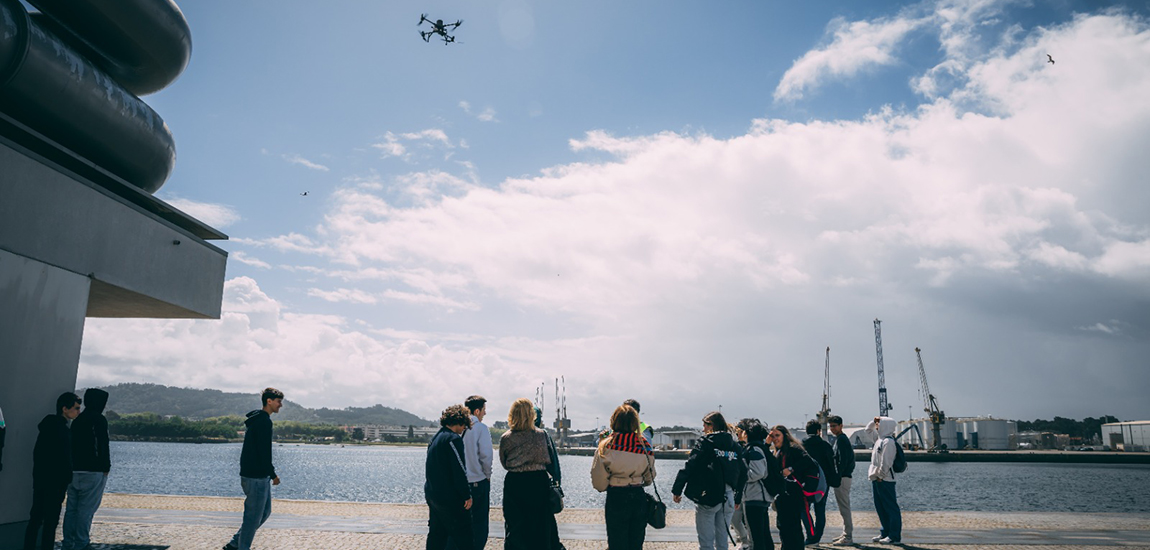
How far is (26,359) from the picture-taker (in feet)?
27.1

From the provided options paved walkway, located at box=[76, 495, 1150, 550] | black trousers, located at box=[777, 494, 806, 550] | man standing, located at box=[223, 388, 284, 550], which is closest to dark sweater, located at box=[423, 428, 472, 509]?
man standing, located at box=[223, 388, 284, 550]

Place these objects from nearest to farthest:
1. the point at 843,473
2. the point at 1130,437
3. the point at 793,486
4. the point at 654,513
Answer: the point at 654,513
the point at 793,486
the point at 843,473
the point at 1130,437

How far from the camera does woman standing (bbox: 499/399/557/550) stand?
21.9 feet

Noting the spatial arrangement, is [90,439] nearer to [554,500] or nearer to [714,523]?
[554,500]

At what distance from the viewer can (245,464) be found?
8.05m

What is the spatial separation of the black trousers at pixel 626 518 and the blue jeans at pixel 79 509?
20.8 ft

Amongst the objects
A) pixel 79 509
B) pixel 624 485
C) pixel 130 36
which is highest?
pixel 130 36

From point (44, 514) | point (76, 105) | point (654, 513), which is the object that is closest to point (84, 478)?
point (44, 514)

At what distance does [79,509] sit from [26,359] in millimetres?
1997

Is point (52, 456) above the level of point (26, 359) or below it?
below

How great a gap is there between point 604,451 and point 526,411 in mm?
919

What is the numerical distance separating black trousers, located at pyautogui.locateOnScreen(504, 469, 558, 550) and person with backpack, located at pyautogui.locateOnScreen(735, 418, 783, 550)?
250cm

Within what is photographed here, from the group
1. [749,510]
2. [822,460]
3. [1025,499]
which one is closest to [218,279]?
[749,510]

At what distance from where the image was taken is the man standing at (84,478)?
793 centimetres
